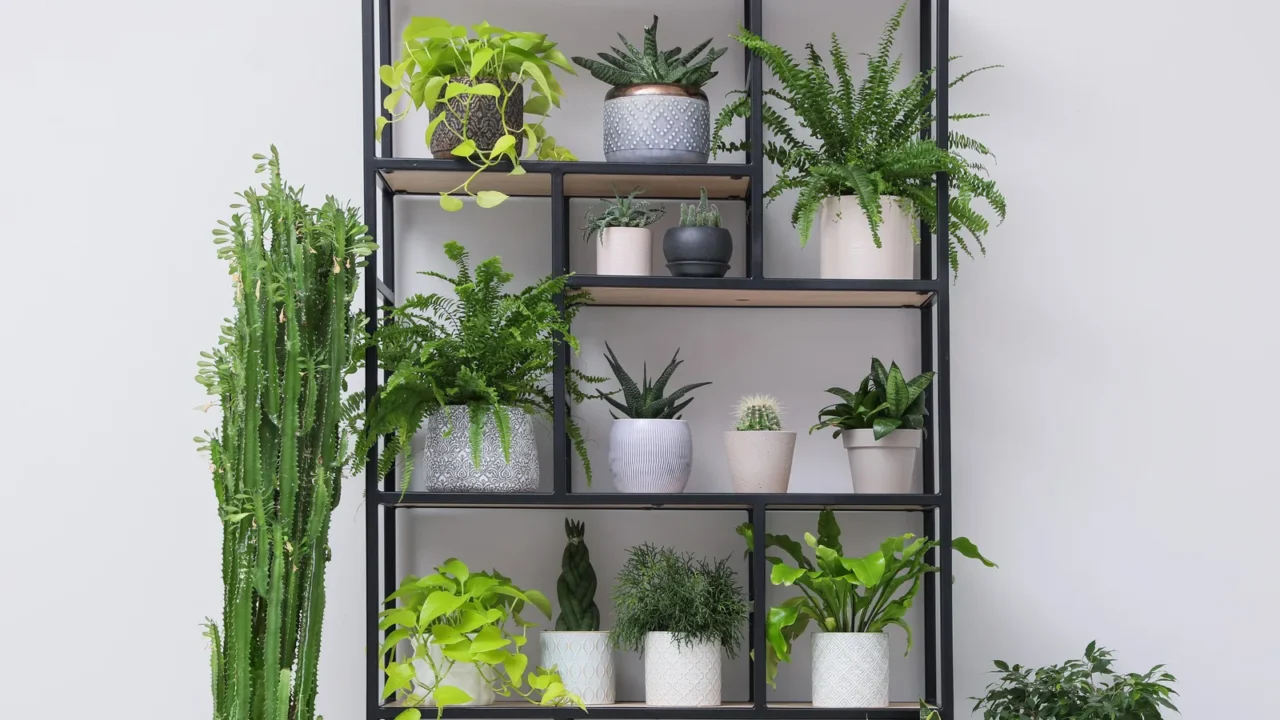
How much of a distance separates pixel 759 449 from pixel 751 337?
350 millimetres

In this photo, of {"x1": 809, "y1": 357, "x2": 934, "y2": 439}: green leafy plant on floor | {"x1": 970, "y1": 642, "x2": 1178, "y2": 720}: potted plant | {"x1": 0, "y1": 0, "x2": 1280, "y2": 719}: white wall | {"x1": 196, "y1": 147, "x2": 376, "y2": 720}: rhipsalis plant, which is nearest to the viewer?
{"x1": 196, "y1": 147, "x2": 376, "y2": 720}: rhipsalis plant

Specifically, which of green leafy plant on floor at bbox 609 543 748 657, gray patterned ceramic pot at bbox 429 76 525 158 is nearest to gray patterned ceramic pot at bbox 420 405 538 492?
green leafy plant on floor at bbox 609 543 748 657

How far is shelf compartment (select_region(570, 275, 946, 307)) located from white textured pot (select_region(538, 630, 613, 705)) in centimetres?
63

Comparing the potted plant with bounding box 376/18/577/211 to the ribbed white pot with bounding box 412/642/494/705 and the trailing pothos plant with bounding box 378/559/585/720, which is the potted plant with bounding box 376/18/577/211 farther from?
the ribbed white pot with bounding box 412/642/494/705

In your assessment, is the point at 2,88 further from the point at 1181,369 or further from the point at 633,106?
the point at 1181,369

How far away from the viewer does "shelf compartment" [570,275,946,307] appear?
214 cm

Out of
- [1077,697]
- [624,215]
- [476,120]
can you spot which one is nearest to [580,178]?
[624,215]

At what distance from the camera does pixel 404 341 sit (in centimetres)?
210

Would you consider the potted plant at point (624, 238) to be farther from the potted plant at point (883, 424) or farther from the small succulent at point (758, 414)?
the potted plant at point (883, 424)

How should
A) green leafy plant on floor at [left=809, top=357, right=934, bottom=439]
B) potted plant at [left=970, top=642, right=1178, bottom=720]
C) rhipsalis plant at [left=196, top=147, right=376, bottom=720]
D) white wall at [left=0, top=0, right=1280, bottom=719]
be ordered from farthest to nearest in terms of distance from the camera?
white wall at [left=0, top=0, right=1280, bottom=719], green leafy plant on floor at [left=809, top=357, right=934, bottom=439], potted plant at [left=970, top=642, right=1178, bottom=720], rhipsalis plant at [left=196, top=147, right=376, bottom=720]

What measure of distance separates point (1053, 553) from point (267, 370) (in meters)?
1.60

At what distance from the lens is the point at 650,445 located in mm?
2145

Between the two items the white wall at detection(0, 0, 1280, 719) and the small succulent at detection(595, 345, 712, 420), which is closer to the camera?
the small succulent at detection(595, 345, 712, 420)

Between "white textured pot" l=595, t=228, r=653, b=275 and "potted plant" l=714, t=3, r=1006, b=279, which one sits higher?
"potted plant" l=714, t=3, r=1006, b=279
